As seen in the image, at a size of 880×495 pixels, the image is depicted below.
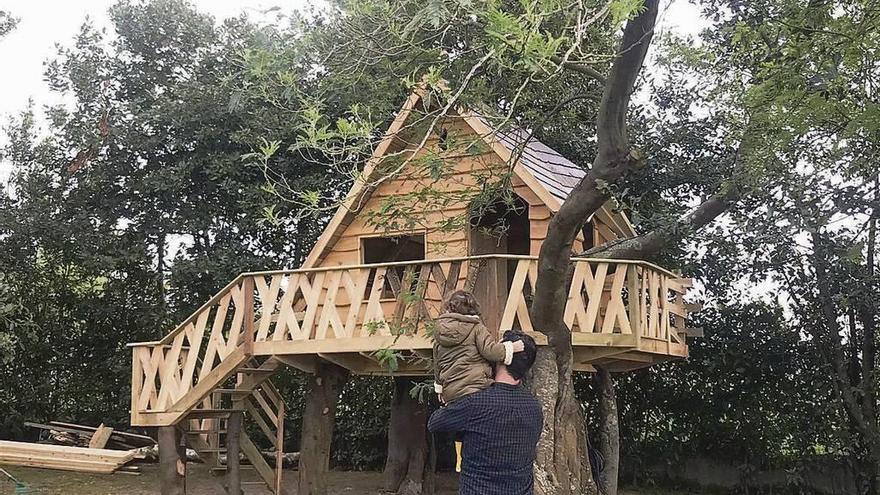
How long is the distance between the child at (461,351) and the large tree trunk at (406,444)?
708 centimetres

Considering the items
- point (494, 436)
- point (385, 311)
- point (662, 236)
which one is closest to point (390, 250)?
point (385, 311)

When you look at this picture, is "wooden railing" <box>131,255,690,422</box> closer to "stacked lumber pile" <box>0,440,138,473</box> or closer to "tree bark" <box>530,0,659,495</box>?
"tree bark" <box>530,0,659,495</box>

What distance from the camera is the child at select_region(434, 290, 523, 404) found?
4875mm

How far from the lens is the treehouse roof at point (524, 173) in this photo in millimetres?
9148

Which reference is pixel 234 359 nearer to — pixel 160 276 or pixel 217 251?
pixel 217 251

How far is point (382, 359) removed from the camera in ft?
22.3

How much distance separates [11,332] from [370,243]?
8.03 metres

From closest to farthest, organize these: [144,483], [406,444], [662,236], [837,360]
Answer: [662,236], [837,360], [406,444], [144,483]

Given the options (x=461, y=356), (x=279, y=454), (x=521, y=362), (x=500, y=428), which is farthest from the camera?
(x=279, y=454)

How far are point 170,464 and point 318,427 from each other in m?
1.74

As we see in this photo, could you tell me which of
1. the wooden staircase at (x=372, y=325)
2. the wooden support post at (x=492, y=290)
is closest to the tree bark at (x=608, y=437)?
the wooden staircase at (x=372, y=325)

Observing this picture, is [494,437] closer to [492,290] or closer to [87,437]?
[492,290]

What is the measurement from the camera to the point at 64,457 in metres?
12.6

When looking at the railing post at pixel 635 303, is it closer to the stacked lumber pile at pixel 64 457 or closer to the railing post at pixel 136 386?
the railing post at pixel 136 386
